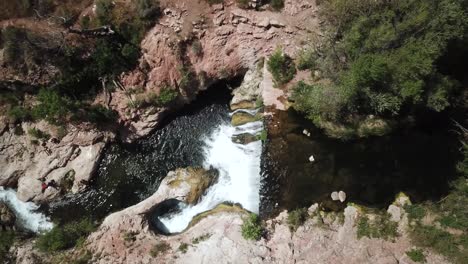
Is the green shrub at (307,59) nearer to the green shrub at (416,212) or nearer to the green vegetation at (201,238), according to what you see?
the green shrub at (416,212)

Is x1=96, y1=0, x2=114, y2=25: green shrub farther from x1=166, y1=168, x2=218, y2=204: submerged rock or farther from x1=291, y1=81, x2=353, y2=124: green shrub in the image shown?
x1=291, y1=81, x2=353, y2=124: green shrub

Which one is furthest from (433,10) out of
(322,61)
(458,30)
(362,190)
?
(362,190)

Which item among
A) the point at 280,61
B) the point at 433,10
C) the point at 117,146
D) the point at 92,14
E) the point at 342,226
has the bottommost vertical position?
the point at 342,226

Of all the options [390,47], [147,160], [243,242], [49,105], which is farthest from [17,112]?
[390,47]

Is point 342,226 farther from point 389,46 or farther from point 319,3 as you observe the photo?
point 319,3

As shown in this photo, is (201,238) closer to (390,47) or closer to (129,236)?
(129,236)

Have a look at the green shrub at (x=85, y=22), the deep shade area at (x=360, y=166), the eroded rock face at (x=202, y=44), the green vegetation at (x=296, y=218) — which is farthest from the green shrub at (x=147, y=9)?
the green vegetation at (x=296, y=218)
